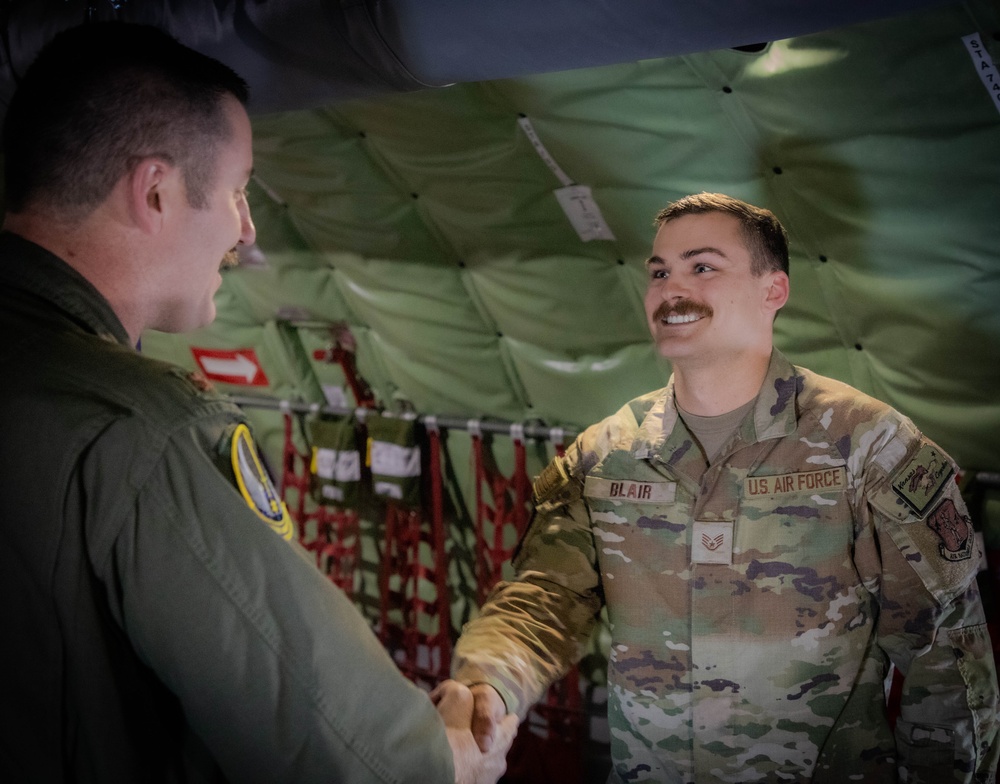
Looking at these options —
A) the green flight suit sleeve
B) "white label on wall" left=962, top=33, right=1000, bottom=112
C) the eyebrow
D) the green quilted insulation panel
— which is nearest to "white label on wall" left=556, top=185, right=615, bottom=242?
the green quilted insulation panel

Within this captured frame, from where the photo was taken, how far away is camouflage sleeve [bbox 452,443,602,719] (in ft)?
6.82

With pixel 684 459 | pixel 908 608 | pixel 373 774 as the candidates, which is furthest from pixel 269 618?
pixel 908 608

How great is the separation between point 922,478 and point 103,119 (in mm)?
1895

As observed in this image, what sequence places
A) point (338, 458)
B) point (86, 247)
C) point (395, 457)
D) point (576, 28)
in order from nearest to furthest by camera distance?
1. point (86, 247)
2. point (576, 28)
3. point (395, 457)
4. point (338, 458)

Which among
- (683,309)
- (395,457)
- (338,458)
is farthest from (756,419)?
(338,458)

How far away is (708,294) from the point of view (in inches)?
84.0

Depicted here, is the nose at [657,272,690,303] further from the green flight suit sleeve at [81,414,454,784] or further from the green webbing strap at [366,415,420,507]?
the green webbing strap at [366,415,420,507]

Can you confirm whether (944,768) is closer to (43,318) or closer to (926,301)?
(926,301)

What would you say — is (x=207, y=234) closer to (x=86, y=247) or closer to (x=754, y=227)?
(x=86, y=247)

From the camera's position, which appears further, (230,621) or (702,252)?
(702,252)

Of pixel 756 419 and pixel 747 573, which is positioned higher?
pixel 756 419

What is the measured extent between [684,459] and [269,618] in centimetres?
130

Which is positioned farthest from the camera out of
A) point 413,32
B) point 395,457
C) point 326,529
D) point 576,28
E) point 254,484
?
point 326,529

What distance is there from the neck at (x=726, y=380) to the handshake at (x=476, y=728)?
3.07 ft
